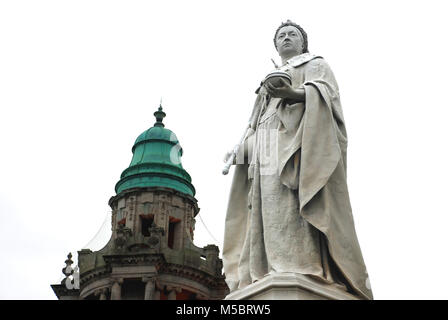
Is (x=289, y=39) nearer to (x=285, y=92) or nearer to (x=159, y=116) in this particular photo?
(x=285, y=92)

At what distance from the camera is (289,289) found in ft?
23.2

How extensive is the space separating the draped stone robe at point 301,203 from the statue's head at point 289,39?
51 cm

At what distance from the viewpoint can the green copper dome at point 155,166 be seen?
48594 mm

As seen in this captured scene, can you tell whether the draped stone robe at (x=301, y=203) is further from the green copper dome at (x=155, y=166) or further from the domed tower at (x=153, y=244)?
the green copper dome at (x=155, y=166)

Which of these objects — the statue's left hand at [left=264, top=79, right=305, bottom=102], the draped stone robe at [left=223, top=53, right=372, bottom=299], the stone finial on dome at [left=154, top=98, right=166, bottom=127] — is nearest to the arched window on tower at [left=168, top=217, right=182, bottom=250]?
the stone finial on dome at [left=154, top=98, right=166, bottom=127]

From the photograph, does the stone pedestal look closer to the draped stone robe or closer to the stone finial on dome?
the draped stone robe

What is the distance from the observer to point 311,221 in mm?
7602

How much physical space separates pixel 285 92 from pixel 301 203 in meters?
1.18

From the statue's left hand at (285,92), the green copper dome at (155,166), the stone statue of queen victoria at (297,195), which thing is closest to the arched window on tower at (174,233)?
the green copper dome at (155,166)

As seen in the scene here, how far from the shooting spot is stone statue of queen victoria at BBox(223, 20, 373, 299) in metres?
7.62

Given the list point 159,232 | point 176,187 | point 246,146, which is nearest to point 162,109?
point 176,187

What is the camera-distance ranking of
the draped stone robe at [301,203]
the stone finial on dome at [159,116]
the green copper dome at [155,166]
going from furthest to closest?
the stone finial on dome at [159,116], the green copper dome at [155,166], the draped stone robe at [301,203]
